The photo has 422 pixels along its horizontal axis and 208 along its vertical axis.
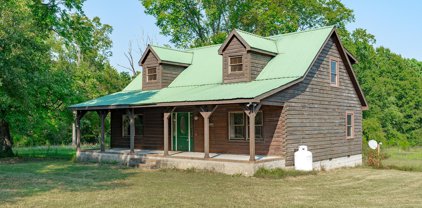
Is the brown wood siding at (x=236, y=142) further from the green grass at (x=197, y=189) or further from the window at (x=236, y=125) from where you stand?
the green grass at (x=197, y=189)

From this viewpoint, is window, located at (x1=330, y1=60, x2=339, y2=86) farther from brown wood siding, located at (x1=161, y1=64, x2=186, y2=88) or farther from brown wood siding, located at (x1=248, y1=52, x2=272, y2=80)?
brown wood siding, located at (x1=161, y1=64, x2=186, y2=88)

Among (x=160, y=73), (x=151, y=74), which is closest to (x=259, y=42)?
(x=160, y=73)

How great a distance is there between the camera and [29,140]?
137 feet

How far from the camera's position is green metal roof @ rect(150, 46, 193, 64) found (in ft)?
74.2

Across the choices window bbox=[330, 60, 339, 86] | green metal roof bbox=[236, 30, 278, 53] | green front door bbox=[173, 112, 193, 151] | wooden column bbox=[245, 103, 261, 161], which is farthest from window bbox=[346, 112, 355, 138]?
wooden column bbox=[245, 103, 261, 161]

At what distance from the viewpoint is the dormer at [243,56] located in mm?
18688

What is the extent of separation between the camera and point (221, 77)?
2047 centimetres

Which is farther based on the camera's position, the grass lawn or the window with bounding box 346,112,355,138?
the window with bounding box 346,112,355,138

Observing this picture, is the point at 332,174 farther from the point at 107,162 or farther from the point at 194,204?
the point at 107,162

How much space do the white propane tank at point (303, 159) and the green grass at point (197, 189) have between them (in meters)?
0.70

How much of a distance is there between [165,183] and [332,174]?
281 inches

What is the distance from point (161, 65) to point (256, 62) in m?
5.69

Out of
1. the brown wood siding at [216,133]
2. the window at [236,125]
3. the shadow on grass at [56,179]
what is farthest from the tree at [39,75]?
the window at [236,125]

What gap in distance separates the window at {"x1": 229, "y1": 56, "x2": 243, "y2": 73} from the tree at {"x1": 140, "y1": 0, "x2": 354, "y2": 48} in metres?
16.0
